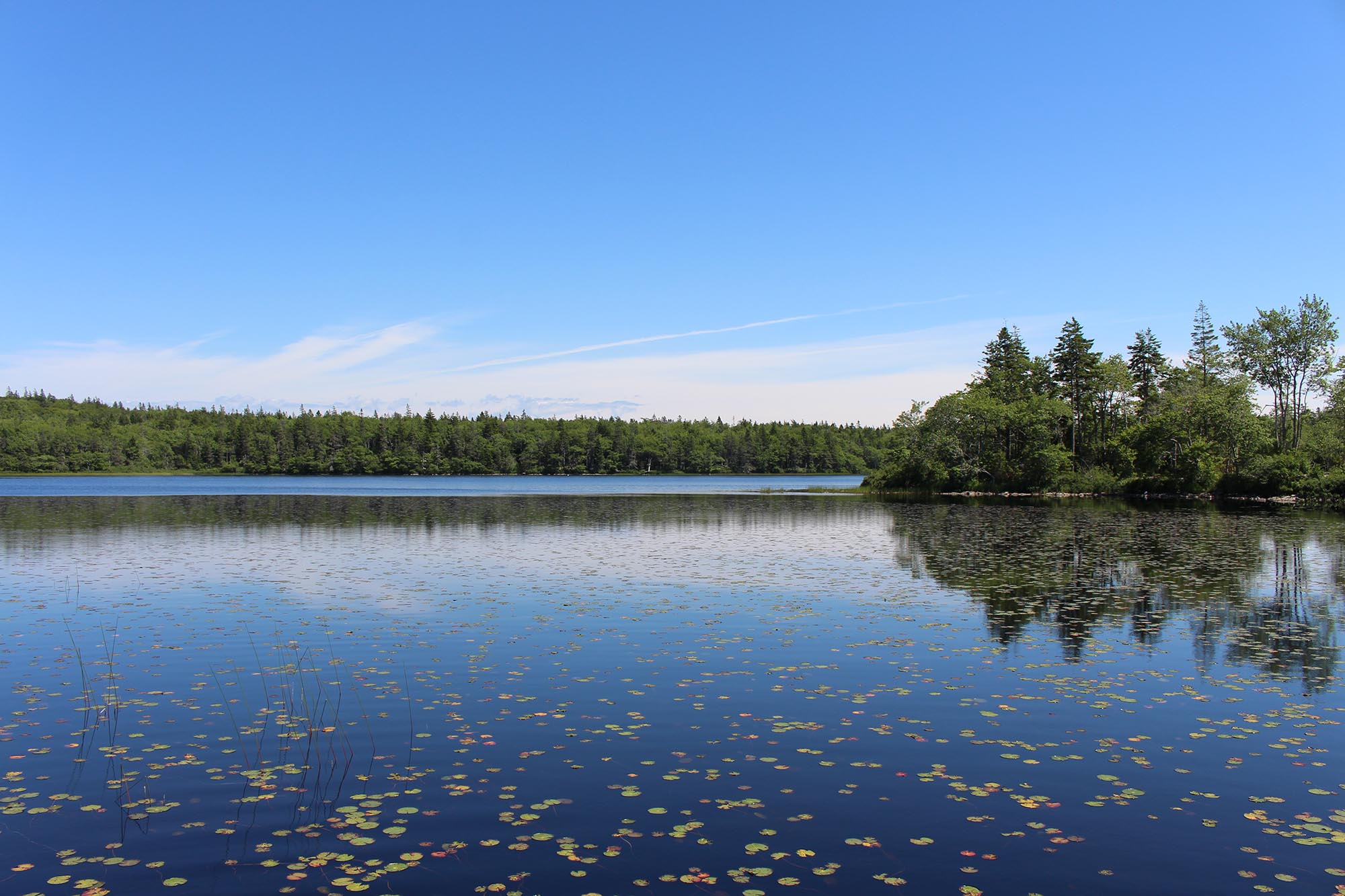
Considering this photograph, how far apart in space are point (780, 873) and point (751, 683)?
6.54m

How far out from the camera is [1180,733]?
1169 cm

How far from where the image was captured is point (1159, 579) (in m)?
26.4

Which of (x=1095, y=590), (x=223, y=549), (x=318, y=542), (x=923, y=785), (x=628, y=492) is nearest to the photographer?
(x=923, y=785)

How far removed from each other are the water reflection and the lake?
0.21 meters

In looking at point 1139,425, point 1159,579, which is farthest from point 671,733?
point 1139,425

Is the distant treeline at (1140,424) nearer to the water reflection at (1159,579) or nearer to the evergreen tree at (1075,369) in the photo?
the evergreen tree at (1075,369)

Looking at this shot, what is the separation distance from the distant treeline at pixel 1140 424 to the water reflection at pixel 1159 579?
28692 millimetres

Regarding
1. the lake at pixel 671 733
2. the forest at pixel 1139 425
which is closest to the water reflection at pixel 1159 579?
the lake at pixel 671 733

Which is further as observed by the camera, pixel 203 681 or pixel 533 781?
pixel 203 681

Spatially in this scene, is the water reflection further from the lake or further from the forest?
the forest

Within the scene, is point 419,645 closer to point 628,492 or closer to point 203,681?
point 203,681

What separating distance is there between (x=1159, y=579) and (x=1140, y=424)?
71624 millimetres

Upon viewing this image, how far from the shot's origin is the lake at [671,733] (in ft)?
26.1

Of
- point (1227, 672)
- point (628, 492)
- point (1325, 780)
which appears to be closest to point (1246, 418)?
point (628, 492)
